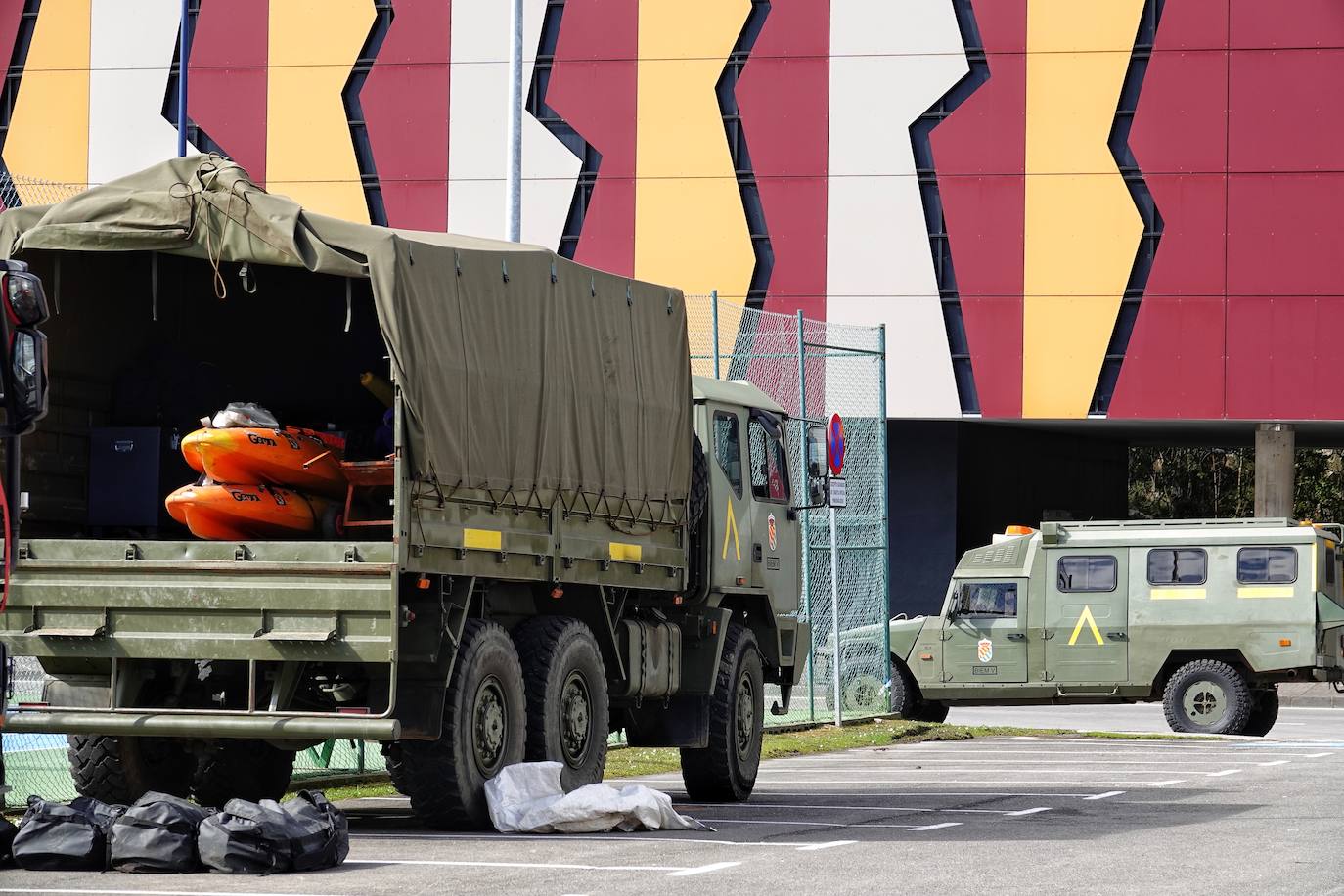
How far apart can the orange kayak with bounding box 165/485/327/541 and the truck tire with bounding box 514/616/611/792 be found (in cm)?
149

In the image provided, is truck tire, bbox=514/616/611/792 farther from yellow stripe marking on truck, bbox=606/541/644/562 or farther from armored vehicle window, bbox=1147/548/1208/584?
armored vehicle window, bbox=1147/548/1208/584

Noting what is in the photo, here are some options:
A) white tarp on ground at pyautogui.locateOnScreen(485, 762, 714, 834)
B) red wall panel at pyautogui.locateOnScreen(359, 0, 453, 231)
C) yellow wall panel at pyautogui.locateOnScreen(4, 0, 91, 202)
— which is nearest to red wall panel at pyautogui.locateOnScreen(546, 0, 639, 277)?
red wall panel at pyautogui.locateOnScreen(359, 0, 453, 231)

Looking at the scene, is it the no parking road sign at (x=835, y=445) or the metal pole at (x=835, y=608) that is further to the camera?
the metal pole at (x=835, y=608)

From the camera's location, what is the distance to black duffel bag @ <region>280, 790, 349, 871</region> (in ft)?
32.2

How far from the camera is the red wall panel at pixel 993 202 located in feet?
109

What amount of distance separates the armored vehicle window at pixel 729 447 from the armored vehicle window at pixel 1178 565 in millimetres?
10591

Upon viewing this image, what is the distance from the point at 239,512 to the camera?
1183 centimetres

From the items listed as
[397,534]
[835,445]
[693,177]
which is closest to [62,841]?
[397,534]

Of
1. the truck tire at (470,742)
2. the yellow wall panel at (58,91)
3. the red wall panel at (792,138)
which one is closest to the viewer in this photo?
the truck tire at (470,742)

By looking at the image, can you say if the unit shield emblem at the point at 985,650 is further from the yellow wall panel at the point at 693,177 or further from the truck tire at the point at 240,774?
the truck tire at the point at 240,774

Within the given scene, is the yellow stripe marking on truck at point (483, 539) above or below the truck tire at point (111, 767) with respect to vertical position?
above

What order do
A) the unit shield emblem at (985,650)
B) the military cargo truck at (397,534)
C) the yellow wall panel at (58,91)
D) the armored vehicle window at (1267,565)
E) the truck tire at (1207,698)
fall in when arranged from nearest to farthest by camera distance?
the military cargo truck at (397,534), the truck tire at (1207,698), the armored vehicle window at (1267,565), the unit shield emblem at (985,650), the yellow wall panel at (58,91)

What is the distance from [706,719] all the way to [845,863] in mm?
4301

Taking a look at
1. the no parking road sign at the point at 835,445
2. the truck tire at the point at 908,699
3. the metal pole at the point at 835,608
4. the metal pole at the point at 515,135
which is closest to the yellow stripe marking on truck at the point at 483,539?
the metal pole at the point at 515,135
